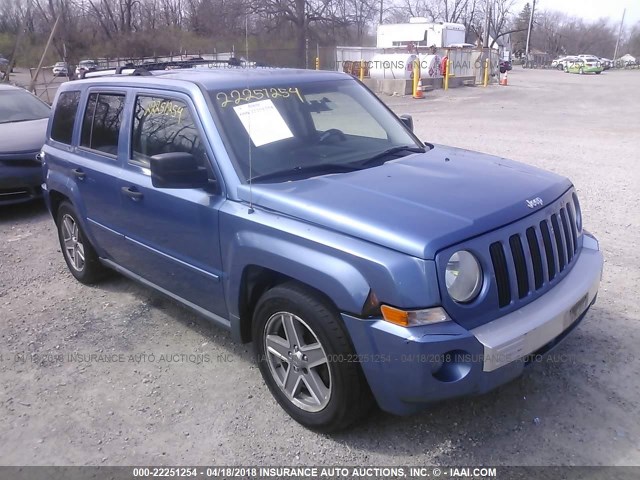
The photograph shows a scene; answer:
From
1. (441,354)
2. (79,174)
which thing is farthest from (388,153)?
(79,174)

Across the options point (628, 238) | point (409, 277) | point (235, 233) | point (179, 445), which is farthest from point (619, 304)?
point (179, 445)

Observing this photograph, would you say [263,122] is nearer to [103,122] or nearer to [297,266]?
[297,266]

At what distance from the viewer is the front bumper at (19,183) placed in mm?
7453

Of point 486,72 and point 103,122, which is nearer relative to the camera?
point 103,122

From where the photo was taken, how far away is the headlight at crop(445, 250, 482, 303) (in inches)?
104

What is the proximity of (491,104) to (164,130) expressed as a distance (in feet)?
66.1

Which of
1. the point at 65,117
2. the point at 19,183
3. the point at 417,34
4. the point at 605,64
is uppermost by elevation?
the point at 417,34

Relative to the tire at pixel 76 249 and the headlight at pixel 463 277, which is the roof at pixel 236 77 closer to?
the tire at pixel 76 249

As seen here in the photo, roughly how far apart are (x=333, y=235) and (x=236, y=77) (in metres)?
1.66

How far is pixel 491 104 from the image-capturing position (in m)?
22.0

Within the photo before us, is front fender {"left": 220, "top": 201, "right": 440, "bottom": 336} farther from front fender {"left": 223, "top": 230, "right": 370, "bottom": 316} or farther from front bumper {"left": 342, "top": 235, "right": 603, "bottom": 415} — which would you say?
front bumper {"left": 342, "top": 235, "right": 603, "bottom": 415}

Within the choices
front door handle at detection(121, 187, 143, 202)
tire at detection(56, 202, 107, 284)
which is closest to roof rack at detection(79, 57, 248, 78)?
front door handle at detection(121, 187, 143, 202)

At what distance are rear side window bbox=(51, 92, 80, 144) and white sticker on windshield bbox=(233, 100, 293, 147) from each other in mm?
2119

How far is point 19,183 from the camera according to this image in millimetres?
7508
